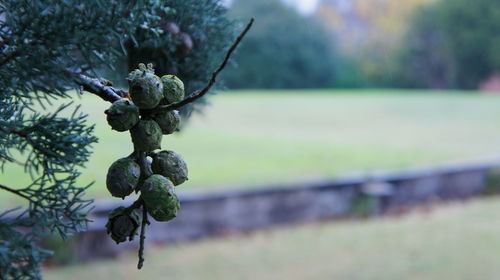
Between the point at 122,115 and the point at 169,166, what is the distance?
0.08 m

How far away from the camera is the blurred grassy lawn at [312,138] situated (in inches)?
203

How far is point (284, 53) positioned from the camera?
1703 cm

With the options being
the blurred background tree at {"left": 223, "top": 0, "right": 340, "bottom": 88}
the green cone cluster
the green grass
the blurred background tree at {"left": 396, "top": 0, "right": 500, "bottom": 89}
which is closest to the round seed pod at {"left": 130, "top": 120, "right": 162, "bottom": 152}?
the green cone cluster

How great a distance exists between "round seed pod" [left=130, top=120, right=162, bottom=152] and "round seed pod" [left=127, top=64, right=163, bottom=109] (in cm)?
2

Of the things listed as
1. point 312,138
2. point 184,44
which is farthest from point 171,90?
point 312,138

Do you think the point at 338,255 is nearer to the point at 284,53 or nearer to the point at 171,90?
the point at 171,90

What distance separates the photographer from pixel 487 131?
789 cm

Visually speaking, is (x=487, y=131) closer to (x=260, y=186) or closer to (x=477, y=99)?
(x=477, y=99)

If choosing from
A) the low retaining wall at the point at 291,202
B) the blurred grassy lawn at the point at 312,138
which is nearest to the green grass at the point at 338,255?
the low retaining wall at the point at 291,202

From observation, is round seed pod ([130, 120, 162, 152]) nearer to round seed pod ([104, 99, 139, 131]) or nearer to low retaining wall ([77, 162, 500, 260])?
round seed pod ([104, 99, 139, 131])

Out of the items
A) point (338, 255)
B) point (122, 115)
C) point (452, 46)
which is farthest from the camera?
point (452, 46)

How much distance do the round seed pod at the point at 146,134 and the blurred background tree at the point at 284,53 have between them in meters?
15.9

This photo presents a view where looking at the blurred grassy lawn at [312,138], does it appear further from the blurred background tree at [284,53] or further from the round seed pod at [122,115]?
the blurred background tree at [284,53]

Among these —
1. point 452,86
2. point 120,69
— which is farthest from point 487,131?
point 452,86
